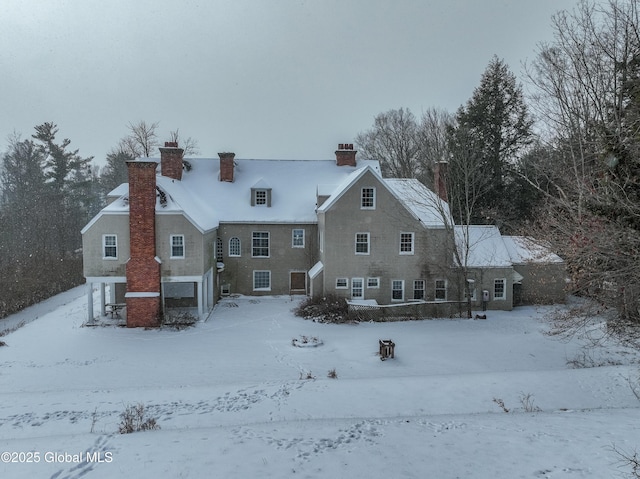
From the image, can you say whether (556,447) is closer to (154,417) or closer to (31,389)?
(154,417)

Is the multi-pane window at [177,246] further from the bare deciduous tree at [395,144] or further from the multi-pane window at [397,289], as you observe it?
the bare deciduous tree at [395,144]

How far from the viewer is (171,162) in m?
28.1

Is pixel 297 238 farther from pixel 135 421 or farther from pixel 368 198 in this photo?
pixel 135 421

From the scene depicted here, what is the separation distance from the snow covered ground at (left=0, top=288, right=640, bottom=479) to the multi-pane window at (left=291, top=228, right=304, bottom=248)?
7.33m

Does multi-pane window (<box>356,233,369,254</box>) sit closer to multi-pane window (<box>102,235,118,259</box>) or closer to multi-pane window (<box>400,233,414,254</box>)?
multi-pane window (<box>400,233,414,254</box>)

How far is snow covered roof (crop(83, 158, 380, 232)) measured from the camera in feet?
89.0

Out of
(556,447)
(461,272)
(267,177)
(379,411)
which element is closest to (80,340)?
(379,411)

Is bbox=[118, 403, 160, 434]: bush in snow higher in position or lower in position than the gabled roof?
lower

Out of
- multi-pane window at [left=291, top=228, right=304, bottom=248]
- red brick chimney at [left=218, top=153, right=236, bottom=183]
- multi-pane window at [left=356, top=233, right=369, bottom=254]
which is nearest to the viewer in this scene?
multi-pane window at [left=356, top=233, right=369, bottom=254]

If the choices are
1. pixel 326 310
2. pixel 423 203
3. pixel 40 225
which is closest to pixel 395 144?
pixel 423 203

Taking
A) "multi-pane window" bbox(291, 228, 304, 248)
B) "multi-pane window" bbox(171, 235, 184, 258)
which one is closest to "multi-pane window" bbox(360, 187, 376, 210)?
"multi-pane window" bbox(291, 228, 304, 248)

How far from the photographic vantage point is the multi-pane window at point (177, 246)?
2123cm

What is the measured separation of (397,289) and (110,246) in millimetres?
17041

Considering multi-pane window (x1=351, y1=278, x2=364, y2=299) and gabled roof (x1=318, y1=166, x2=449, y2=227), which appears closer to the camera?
gabled roof (x1=318, y1=166, x2=449, y2=227)
